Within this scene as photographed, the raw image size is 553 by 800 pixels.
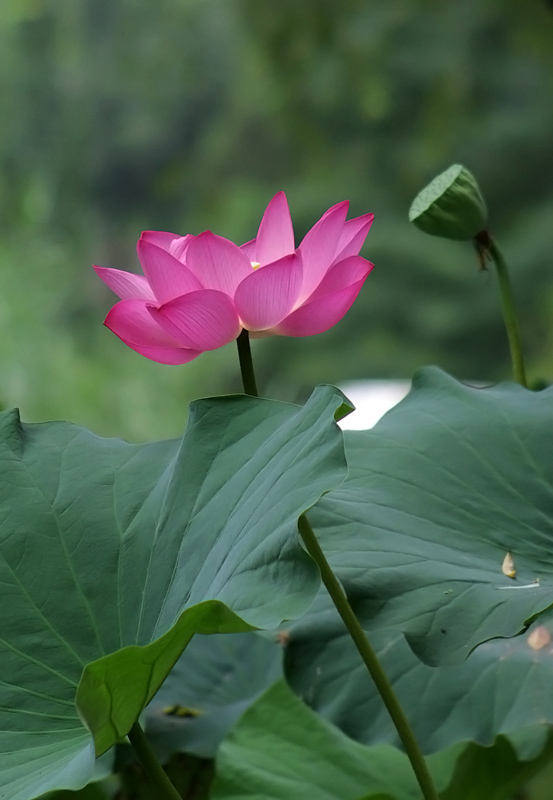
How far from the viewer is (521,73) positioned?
301 centimetres

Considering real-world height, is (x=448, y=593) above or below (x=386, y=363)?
above

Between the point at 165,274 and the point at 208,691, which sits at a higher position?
the point at 165,274

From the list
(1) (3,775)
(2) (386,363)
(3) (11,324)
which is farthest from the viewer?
(2) (386,363)

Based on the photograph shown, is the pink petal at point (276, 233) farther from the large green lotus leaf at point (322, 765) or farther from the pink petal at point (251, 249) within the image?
the large green lotus leaf at point (322, 765)

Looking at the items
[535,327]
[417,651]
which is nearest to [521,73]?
[535,327]

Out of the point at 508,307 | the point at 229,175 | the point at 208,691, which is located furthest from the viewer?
the point at 229,175

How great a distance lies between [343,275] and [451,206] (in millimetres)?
173

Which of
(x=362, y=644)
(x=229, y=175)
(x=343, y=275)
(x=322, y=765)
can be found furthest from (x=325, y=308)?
(x=229, y=175)

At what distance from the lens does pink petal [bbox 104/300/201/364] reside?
37 centimetres

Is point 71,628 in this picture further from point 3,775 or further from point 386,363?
point 386,363

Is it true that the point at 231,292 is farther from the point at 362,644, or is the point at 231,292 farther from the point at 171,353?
the point at 362,644

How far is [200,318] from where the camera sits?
36 centimetres

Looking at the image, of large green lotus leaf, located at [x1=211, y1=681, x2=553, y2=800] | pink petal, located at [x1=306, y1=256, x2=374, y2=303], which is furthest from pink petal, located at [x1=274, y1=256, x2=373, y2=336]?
large green lotus leaf, located at [x1=211, y1=681, x2=553, y2=800]

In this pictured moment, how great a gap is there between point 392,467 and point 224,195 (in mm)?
3073
